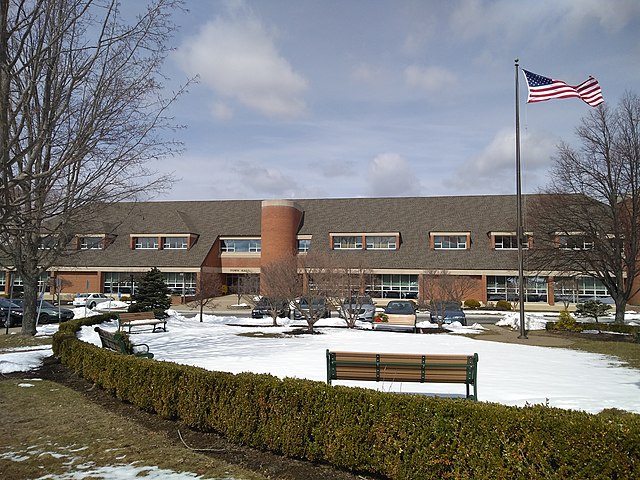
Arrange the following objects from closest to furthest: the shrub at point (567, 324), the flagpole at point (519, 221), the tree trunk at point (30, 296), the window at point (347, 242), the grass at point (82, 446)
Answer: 1. the grass at point (82, 446)
2. the tree trunk at point (30, 296)
3. the flagpole at point (519, 221)
4. the shrub at point (567, 324)
5. the window at point (347, 242)

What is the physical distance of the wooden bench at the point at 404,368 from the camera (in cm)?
789

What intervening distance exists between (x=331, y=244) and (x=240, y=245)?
31.1 ft

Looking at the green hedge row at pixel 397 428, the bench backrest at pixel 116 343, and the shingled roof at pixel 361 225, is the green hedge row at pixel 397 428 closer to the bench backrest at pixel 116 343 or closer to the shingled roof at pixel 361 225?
the bench backrest at pixel 116 343

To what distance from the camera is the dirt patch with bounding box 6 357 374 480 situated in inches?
228

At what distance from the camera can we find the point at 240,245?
49.7 metres

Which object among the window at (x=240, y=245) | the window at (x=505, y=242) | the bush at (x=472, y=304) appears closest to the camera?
the bush at (x=472, y=304)

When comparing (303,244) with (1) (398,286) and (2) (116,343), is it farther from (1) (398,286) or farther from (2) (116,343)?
(2) (116,343)

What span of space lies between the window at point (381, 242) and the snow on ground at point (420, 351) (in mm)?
23096

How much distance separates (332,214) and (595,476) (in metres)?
46.1

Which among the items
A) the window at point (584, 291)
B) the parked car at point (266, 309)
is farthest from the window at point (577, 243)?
the window at point (584, 291)

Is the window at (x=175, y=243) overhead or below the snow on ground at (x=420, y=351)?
overhead

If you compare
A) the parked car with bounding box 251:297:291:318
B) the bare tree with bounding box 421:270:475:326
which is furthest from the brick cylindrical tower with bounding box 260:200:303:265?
the parked car with bounding box 251:297:291:318

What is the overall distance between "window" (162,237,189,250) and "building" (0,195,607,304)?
10cm

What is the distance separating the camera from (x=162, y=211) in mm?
52906
